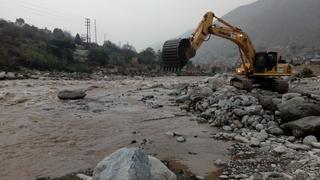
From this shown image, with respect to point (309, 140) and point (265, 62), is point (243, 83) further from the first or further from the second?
point (309, 140)

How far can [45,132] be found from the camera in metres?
13.2

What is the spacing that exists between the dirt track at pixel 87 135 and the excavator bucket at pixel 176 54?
189 centimetres

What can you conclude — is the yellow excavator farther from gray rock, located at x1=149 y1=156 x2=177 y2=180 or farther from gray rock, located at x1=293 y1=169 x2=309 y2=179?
gray rock, located at x1=149 y1=156 x2=177 y2=180

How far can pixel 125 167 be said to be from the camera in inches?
241

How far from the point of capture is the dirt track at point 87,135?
9.55 meters

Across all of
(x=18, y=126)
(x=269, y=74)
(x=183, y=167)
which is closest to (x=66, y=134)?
(x=18, y=126)

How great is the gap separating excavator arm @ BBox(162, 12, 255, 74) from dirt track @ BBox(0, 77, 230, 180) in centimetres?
213

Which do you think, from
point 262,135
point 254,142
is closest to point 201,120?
point 262,135

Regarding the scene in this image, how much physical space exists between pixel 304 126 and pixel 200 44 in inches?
289

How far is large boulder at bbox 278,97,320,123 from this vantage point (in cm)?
1190

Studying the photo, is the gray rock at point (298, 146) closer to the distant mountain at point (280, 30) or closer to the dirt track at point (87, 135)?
the dirt track at point (87, 135)

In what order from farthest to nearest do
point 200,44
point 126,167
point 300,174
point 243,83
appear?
point 243,83 → point 200,44 → point 300,174 → point 126,167

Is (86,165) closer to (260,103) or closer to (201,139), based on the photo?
(201,139)

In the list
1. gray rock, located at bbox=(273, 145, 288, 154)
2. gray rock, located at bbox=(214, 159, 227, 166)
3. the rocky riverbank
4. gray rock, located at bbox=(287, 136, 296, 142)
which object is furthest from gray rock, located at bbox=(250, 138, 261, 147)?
gray rock, located at bbox=(214, 159, 227, 166)
